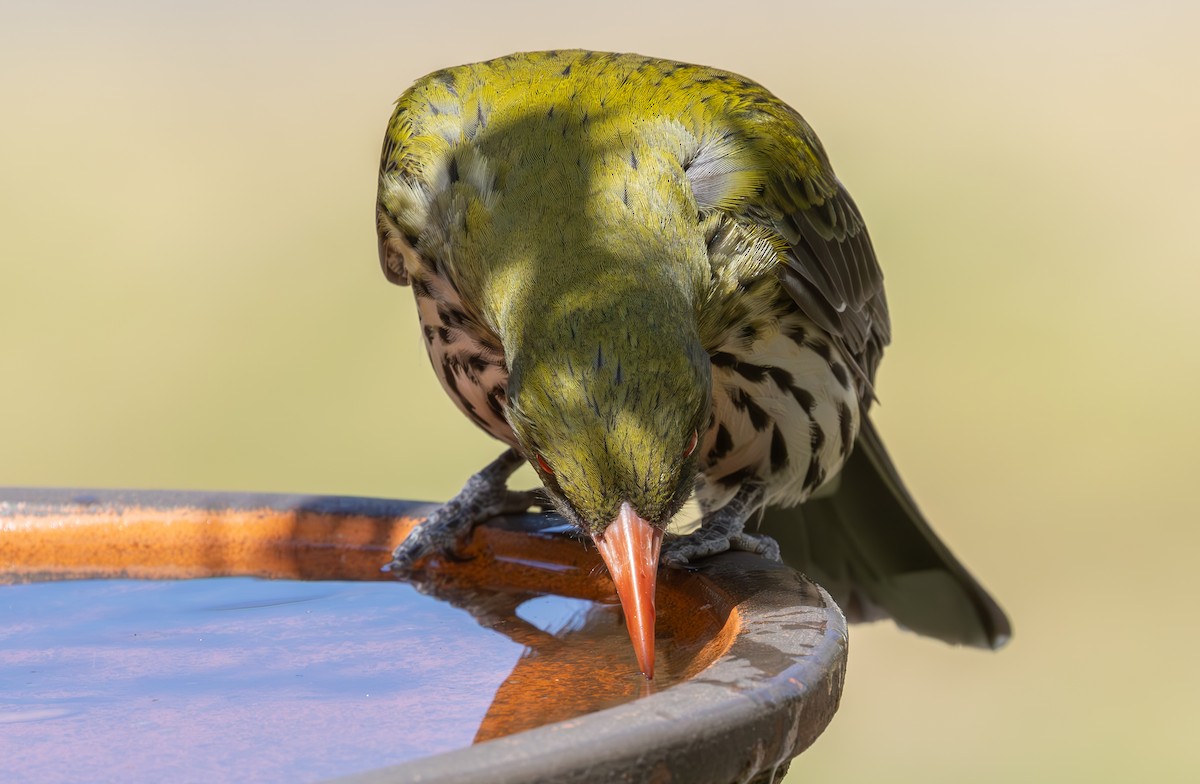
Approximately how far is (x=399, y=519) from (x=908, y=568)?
8.15 feet

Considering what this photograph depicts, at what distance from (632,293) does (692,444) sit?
412 mm

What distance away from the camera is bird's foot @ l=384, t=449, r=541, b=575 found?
483 centimetres

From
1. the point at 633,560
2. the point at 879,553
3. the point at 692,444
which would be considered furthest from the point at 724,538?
the point at 879,553

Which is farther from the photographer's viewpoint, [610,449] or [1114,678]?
[1114,678]

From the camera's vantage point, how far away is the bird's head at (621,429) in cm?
365

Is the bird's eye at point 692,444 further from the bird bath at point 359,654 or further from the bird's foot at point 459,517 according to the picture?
the bird's foot at point 459,517

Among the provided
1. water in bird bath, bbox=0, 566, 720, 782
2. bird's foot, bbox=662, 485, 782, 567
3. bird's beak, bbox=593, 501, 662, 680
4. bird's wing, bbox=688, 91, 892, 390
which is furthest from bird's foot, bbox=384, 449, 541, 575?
bird's beak, bbox=593, 501, 662, 680

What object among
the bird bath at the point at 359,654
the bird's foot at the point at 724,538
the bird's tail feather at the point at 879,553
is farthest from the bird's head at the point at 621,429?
the bird's tail feather at the point at 879,553

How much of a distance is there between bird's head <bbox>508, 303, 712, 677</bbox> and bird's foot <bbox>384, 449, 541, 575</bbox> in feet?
3.48

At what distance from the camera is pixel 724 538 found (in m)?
4.75

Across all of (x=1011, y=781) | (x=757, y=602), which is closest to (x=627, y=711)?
(x=757, y=602)

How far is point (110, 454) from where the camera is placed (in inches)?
489

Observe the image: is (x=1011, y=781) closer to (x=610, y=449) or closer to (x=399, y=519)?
(x=399, y=519)

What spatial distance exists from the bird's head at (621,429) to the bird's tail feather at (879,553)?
2.84 m
